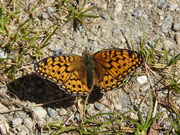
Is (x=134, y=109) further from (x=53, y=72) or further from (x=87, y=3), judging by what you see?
(x=87, y=3)

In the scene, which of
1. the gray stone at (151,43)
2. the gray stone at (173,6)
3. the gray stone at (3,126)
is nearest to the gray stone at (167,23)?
the gray stone at (173,6)

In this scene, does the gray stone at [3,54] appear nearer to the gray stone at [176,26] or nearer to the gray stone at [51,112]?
the gray stone at [51,112]

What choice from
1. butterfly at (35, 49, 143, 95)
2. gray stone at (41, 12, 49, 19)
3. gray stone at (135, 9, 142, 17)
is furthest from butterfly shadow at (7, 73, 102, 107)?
gray stone at (135, 9, 142, 17)

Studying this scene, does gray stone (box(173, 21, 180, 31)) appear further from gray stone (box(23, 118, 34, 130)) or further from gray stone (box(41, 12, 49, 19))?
gray stone (box(23, 118, 34, 130))

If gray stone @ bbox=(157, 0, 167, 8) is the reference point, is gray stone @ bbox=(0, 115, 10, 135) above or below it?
below

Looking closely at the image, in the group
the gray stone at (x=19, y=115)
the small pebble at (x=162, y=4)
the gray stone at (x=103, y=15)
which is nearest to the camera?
the gray stone at (x=19, y=115)

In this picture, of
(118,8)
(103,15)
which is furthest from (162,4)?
(103,15)

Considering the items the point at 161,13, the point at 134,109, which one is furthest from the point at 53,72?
the point at 161,13
